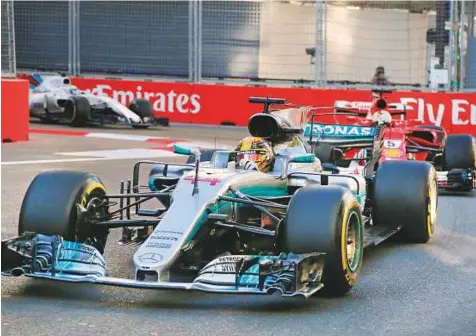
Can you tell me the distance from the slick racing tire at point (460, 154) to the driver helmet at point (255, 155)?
4.77 m

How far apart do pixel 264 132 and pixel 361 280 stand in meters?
1.55

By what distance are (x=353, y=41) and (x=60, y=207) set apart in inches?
601

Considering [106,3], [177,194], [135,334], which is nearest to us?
[135,334]

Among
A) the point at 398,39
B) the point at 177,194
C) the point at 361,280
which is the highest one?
the point at 398,39

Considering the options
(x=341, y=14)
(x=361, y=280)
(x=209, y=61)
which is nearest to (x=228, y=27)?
(x=209, y=61)

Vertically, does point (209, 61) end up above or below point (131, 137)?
above

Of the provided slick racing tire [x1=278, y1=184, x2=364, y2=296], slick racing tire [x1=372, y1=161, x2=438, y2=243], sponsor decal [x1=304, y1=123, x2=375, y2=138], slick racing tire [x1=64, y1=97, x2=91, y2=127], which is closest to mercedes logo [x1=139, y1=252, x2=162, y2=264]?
slick racing tire [x1=278, y1=184, x2=364, y2=296]

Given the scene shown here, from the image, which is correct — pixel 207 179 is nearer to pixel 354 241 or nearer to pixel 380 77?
pixel 354 241

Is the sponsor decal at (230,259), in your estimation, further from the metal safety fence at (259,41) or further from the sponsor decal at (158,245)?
the metal safety fence at (259,41)

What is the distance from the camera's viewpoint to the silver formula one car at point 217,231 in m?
5.93

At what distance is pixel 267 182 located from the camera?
7445mm

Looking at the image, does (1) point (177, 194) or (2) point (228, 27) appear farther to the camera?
(2) point (228, 27)

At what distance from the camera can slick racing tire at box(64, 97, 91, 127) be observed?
827 inches

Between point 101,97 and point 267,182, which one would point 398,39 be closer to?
point 101,97
